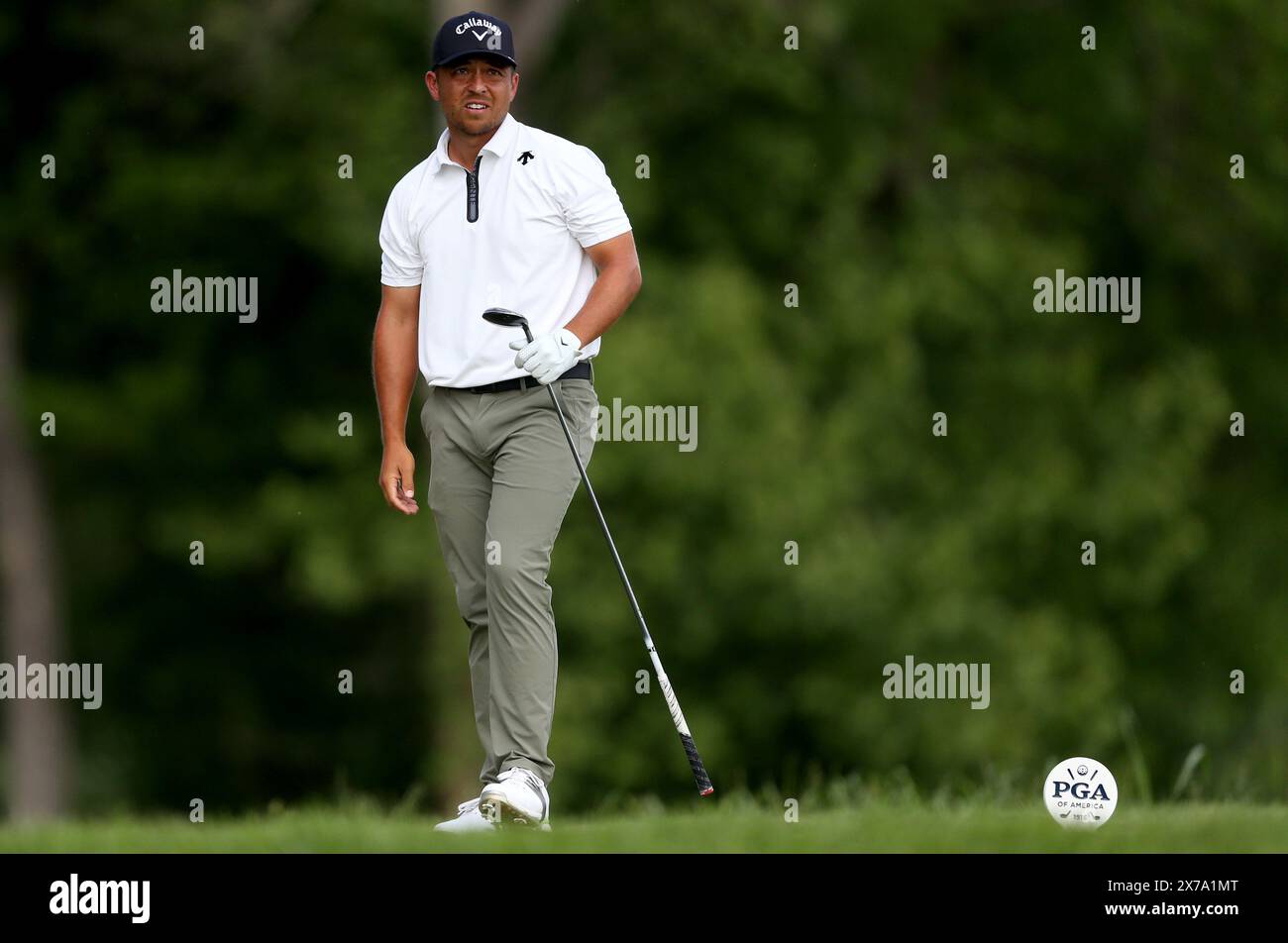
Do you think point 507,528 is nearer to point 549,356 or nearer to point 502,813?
point 549,356

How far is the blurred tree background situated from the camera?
1748 centimetres

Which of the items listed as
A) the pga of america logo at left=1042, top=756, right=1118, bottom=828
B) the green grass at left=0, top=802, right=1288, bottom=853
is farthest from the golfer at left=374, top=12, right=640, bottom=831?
the pga of america logo at left=1042, top=756, right=1118, bottom=828

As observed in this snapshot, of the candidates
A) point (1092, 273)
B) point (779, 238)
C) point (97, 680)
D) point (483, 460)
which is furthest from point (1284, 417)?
point (483, 460)

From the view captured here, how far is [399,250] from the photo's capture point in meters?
6.10

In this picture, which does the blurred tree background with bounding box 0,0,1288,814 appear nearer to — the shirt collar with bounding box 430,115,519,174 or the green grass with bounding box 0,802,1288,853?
the green grass with bounding box 0,802,1288,853

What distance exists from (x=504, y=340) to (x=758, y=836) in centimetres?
164

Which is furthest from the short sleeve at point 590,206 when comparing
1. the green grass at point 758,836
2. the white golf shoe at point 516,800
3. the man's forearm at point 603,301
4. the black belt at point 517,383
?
the green grass at point 758,836

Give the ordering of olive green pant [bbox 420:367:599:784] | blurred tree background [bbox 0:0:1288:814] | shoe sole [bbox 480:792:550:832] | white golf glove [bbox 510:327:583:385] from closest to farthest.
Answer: shoe sole [bbox 480:792:550:832]
white golf glove [bbox 510:327:583:385]
olive green pant [bbox 420:367:599:784]
blurred tree background [bbox 0:0:1288:814]

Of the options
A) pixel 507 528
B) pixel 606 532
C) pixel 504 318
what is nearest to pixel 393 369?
pixel 504 318

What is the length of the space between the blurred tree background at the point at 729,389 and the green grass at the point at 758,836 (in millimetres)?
10018

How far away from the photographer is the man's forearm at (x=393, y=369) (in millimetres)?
6109

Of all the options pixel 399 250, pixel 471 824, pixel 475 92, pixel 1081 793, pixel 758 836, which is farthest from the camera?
pixel 399 250

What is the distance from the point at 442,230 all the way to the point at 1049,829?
239cm
